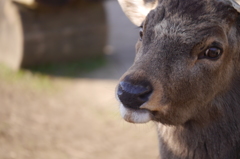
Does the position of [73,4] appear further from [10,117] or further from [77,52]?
[10,117]

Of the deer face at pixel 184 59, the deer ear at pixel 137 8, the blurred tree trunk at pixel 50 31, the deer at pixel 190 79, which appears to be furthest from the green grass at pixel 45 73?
the deer face at pixel 184 59

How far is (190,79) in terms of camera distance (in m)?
3.55

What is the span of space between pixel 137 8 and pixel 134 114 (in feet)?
5.09

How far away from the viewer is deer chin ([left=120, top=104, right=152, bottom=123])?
130 inches

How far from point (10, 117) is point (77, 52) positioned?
2366 mm

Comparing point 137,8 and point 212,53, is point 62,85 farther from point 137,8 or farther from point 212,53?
point 212,53

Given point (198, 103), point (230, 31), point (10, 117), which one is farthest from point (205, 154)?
point (10, 117)

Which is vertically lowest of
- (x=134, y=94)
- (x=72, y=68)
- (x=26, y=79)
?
(x=26, y=79)

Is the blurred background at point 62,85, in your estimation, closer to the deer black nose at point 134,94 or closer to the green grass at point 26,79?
the green grass at point 26,79

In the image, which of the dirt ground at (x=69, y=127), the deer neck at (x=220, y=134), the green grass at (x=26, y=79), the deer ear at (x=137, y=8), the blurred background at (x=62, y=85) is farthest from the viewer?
the green grass at (x=26, y=79)

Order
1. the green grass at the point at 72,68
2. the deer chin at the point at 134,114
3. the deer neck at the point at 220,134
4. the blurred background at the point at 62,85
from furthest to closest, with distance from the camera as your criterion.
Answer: the green grass at the point at 72,68 → the blurred background at the point at 62,85 → the deer neck at the point at 220,134 → the deer chin at the point at 134,114

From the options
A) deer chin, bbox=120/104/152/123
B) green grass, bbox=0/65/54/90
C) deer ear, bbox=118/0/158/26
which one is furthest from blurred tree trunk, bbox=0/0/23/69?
deer chin, bbox=120/104/152/123

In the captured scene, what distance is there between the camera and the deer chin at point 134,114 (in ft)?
10.8

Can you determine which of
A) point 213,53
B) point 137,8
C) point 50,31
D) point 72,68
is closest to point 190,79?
point 213,53
